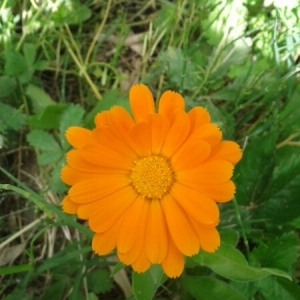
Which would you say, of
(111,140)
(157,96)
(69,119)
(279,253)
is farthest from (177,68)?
(279,253)

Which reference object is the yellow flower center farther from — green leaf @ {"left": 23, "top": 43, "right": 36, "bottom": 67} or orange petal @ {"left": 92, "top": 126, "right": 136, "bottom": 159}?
green leaf @ {"left": 23, "top": 43, "right": 36, "bottom": 67}

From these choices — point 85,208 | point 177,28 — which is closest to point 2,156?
point 85,208

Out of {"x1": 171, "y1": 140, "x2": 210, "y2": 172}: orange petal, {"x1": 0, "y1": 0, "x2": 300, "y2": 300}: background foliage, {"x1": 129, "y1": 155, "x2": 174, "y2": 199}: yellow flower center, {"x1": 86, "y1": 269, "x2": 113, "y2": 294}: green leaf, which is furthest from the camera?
{"x1": 86, "y1": 269, "x2": 113, "y2": 294}: green leaf

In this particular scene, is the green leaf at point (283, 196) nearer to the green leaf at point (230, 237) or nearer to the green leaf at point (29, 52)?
the green leaf at point (230, 237)

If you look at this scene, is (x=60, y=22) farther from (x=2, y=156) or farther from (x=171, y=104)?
(x=171, y=104)

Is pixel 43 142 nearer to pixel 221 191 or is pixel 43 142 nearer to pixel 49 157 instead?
pixel 49 157

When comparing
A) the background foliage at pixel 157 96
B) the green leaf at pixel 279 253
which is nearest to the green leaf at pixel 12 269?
the background foliage at pixel 157 96

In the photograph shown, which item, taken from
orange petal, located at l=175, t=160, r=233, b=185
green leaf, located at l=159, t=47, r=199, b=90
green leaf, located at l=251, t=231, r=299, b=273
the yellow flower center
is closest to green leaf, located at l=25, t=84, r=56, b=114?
green leaf, located at l=159, t=47, r=199, b=90
